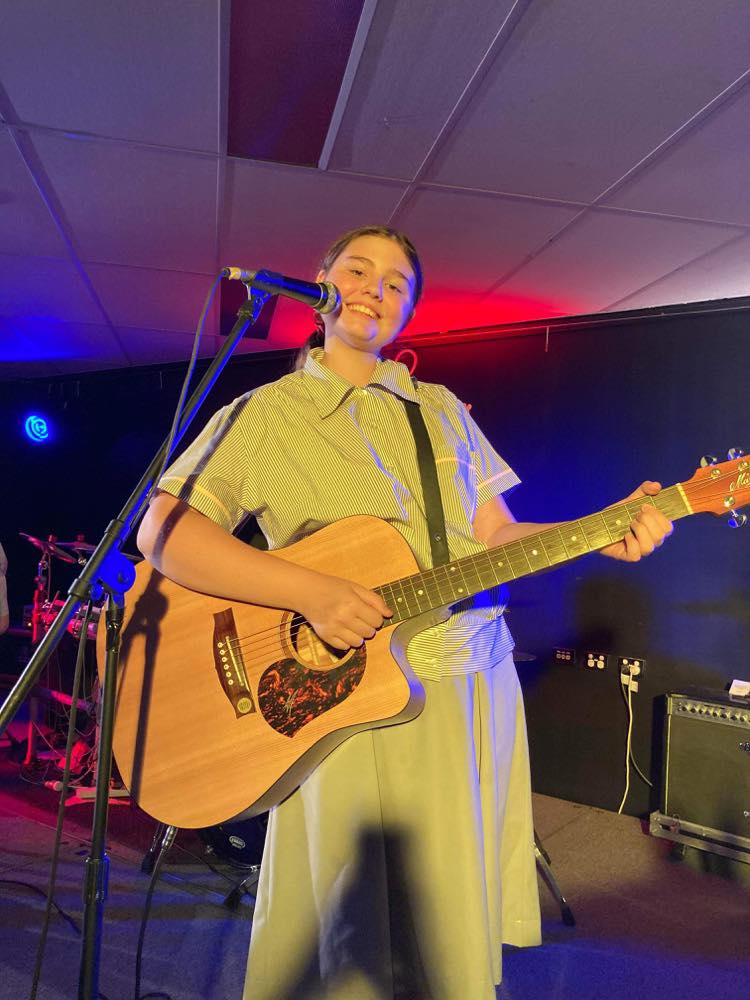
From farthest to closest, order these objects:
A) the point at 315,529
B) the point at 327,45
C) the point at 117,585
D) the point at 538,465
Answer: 1. the point at 538,465
2. the point at 327,45
3. the point at 315,529
4. the point at 117,585

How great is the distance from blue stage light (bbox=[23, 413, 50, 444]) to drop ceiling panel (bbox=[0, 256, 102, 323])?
1.84m

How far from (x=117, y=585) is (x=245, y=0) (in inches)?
90.3

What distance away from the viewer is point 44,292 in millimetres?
5281

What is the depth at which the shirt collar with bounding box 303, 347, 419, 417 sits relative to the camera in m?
1.67

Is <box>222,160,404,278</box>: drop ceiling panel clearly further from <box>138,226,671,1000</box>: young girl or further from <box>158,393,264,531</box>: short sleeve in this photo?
<box>158,393,264,531</box>: short sleeve

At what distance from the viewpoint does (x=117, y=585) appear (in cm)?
131

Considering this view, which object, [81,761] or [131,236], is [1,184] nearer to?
[131,236]

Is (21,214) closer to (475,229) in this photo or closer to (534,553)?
(475,229)

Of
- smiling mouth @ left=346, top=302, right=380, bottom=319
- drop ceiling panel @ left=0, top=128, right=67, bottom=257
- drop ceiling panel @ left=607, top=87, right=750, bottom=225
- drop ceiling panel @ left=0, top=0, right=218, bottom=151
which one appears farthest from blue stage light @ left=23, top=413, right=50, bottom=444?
smiling mouth @ left=346, top=302, right=380, bottom=319

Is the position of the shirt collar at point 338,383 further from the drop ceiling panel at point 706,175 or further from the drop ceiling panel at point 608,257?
the drop ceiling panel at point 608,257

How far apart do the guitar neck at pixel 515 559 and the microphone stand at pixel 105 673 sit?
551 millimetres

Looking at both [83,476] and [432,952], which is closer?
[432,952]

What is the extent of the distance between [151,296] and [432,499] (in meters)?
4.49

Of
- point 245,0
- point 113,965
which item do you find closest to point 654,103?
point 245,0
